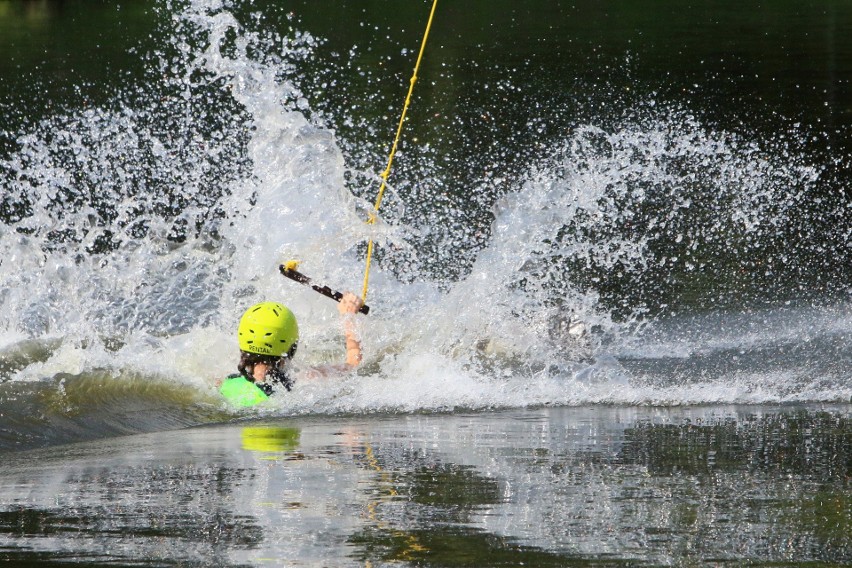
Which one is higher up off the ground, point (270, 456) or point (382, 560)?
point (270, 456)

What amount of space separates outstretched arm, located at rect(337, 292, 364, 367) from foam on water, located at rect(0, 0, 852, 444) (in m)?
0.24

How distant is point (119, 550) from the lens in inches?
185

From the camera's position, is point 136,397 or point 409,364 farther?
point 409,364

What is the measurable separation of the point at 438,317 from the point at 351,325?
1.29 meters

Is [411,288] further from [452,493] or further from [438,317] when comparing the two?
[452,493]

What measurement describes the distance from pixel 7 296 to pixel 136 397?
247cm

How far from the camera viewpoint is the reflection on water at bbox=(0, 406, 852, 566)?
469cm

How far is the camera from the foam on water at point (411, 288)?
8922 mm

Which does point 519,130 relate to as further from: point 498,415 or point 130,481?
point 130,481

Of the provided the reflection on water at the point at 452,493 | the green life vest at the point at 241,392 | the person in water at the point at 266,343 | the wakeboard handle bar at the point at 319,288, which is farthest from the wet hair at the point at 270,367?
the reflection on water at the point at 452,493

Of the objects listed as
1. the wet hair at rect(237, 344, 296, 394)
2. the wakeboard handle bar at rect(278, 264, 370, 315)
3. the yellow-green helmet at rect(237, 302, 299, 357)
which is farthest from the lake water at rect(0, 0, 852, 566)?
the wakeboard handle bar at rect(278, 264, 370, 315)

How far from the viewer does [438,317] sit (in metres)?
10.6

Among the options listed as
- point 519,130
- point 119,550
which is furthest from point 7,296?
point 519,130

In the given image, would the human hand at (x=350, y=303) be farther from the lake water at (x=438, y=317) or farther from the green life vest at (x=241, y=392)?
the green life vest at (x=241, y=392)
